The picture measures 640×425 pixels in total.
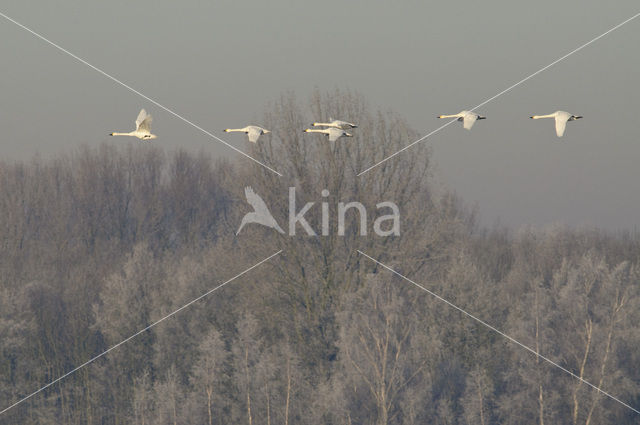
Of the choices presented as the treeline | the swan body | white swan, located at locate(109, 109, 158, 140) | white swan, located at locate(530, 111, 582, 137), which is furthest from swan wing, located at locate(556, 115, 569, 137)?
the swan body

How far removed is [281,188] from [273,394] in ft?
32.0

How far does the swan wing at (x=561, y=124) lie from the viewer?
23.0m

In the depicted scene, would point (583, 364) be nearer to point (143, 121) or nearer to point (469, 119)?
point (469, 119)

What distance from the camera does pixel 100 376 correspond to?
4312 cm

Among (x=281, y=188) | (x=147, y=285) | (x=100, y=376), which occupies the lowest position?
(x=100, y=376)

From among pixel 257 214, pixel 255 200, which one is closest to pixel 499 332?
pixel 257 214

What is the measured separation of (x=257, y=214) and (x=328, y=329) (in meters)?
6.42

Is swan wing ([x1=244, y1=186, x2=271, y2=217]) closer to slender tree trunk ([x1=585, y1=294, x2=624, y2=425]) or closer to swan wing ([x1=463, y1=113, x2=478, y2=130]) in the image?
slender tree trunk ([x1=585, y1=294, x2=624, y2=425])

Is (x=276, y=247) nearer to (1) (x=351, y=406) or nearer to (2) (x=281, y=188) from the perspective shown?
(2) (x=281, y=188)

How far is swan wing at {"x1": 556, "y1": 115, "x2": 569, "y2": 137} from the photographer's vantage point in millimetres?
22978

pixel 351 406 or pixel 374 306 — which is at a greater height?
pixel 374 306

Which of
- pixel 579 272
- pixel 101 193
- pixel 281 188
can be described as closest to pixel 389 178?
pixel 281 188

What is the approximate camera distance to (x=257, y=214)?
4344 cm

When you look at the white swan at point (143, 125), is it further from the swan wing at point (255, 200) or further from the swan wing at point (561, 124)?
the swan wing at point (255, 200)
